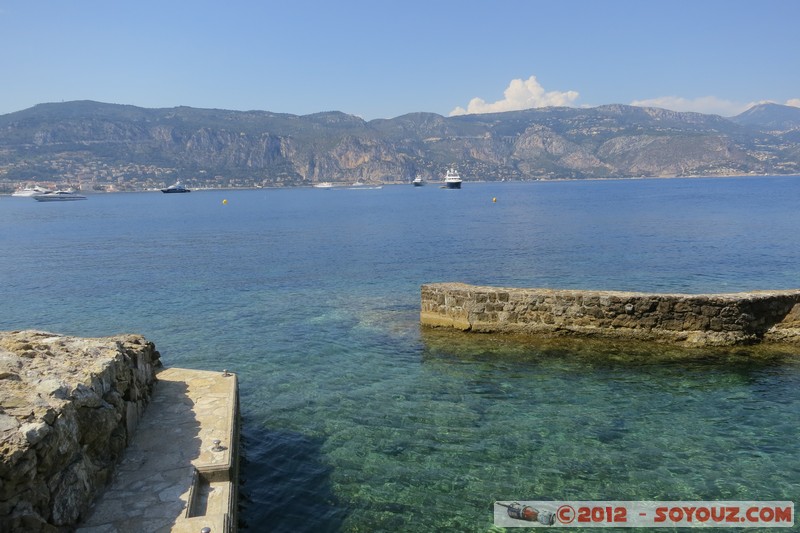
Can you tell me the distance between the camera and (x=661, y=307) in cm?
1636

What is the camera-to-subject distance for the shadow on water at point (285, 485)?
8047 millimetres

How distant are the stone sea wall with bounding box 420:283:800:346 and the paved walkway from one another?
31.8ft

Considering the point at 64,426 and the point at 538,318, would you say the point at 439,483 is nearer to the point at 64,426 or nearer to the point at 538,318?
the point at 64,426

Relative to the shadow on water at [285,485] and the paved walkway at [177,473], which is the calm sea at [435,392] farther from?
the paved walkway at [177,473]

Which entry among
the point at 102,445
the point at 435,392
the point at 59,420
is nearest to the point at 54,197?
the point at 435,392

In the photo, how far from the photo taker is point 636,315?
16.6 meters

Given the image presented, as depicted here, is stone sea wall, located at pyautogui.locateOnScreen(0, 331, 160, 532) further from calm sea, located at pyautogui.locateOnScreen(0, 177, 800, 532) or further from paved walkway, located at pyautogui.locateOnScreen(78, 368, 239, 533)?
calm sea, located at pyautogui.locateOnScreen(0, 177, 800, 532)

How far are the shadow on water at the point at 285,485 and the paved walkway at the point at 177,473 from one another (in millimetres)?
577

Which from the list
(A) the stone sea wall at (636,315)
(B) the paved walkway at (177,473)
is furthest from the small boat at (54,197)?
(B) the paved walkway at (177,473)

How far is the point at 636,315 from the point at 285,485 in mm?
12170

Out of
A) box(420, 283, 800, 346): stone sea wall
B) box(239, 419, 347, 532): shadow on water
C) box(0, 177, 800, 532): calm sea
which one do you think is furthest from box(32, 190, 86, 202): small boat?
box(239, 419, 347, 532): shadow on water

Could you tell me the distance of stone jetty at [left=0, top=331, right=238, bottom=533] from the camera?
581cm

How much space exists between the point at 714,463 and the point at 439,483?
485 cm

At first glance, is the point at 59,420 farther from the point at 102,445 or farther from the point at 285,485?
the point at 285,485
